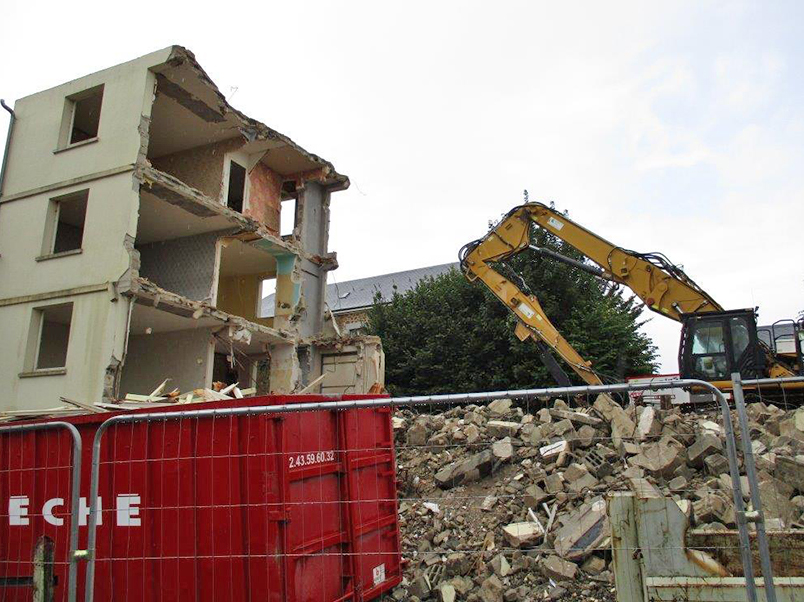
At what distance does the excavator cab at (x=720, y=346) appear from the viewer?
12250 millimetres

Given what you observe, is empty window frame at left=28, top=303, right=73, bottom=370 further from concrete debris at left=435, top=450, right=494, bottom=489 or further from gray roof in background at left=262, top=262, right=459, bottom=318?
gray roof in background at left=262, top=262, right=459, bottom=318

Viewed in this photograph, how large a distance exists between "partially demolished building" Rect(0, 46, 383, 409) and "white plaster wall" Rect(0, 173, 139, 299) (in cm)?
3

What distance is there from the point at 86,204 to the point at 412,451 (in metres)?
9.85

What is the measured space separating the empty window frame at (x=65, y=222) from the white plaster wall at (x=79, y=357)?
5.77 feet

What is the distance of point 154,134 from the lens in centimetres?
1588

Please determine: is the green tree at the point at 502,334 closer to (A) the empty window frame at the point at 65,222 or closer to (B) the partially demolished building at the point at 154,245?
(B) the partially demolished building at the point at 154,245

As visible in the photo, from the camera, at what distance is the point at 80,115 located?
619 inches

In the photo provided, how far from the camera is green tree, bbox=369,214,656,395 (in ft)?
74.0

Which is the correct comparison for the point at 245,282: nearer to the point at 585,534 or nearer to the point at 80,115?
the point at 80,115

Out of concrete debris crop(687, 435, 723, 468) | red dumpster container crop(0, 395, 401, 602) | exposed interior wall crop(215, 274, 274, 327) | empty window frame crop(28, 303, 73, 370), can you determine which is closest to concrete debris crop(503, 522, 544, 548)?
red dumpster container crop(0, 395, 401, 602)

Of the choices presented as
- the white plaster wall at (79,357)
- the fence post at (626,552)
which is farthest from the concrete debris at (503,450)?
the white plaster wall at (79,357)

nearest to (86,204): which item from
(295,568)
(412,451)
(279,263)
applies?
(279,263)

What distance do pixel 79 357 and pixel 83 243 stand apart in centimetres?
260

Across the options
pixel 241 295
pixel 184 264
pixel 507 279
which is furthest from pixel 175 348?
pixel 507 279
